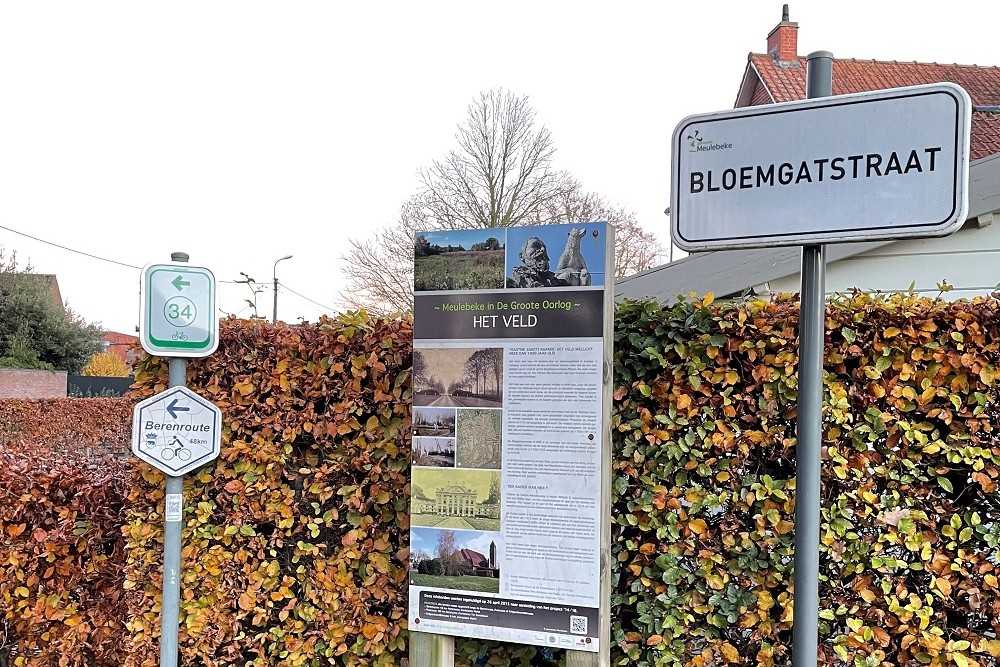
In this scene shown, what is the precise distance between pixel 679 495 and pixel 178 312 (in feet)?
8.23

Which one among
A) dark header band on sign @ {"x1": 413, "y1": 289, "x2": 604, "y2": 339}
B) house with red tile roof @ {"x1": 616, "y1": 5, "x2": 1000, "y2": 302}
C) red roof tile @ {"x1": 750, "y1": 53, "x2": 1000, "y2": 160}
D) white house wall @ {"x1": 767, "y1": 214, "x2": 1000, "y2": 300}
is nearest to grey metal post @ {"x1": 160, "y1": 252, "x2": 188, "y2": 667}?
dark header band on sign @ {"x1": 413, "y1": 289, "x2": 604, "y2": 339}

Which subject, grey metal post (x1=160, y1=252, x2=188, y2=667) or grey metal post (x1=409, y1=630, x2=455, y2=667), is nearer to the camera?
grey metal post (x1=409, y1=630, x2=455, y2=667)

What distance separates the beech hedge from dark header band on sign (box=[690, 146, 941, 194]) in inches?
44.9

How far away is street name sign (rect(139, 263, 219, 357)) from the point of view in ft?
12.7

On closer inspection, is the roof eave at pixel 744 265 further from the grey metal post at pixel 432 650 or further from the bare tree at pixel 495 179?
the bare tree at pixel 495 179

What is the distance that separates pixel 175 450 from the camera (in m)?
3.91

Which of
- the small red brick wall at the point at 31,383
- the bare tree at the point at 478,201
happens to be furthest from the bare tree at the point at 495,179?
the small red brick wall at the point at 31,383

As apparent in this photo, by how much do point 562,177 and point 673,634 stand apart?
20.9 m

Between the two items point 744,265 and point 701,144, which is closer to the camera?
point 701,144

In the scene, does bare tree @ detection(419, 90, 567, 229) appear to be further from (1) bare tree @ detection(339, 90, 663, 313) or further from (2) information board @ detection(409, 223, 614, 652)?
(2) information board @ detection(409, 223, 614, 652)

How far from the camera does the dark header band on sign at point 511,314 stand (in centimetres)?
311

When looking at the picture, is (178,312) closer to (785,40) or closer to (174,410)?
(174,410)

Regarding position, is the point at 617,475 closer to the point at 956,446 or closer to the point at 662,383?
the point at 662,383

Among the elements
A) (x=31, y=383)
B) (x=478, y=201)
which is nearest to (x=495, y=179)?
(x=478, y=201)
